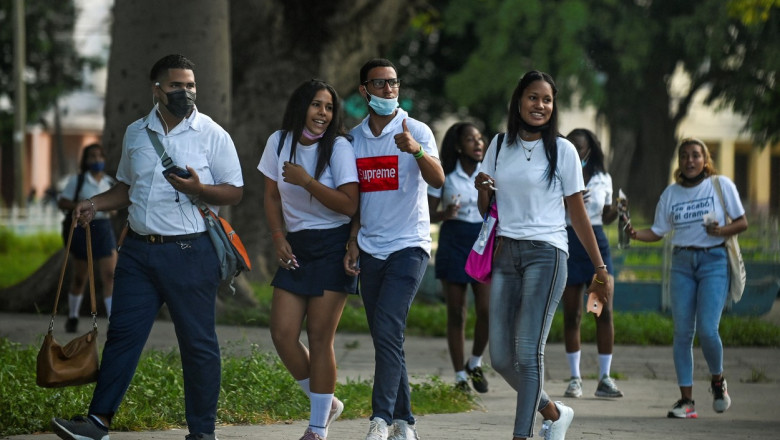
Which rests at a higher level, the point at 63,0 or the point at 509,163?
the point at 63,0

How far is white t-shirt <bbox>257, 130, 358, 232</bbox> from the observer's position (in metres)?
6.71

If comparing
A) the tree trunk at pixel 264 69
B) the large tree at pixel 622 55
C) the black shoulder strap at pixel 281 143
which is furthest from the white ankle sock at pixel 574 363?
the large tree at pixel 622 55

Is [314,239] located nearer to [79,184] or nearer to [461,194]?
[461,194]

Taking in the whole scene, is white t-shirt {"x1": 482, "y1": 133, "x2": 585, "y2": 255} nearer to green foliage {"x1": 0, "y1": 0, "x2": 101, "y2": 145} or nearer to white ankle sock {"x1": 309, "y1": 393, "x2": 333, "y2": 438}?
white ankle sock {"x1": 309, "y1": 393, "x2": 333, "y2": 438}

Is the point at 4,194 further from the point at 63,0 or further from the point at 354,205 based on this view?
the point at 354,205

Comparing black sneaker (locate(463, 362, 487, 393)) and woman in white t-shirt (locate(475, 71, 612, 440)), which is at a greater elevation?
woman in white t-shirt (locate(475, 71, 612, 440))

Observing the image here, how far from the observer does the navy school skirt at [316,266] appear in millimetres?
6691

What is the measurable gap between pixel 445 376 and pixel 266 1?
271 inches

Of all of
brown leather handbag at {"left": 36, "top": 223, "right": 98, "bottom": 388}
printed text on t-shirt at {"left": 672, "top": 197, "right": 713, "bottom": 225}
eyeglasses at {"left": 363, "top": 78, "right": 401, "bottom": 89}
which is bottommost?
brown leather handbag at {"left": 36, "top": 223, "right": 98, "bottom": 388}

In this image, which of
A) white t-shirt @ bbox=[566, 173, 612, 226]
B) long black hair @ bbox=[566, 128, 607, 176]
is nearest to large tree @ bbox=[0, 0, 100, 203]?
long black hair @ bbox=[566, 128, 607, 176]

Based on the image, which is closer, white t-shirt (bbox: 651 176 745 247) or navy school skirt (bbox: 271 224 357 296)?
navy school skirt (bbox: 271 224 357 296)

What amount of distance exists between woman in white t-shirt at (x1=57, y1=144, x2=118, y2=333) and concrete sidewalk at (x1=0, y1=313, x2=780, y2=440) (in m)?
0.38

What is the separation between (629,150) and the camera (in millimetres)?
40531

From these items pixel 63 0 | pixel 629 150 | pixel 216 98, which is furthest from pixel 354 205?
pixel 63 0
